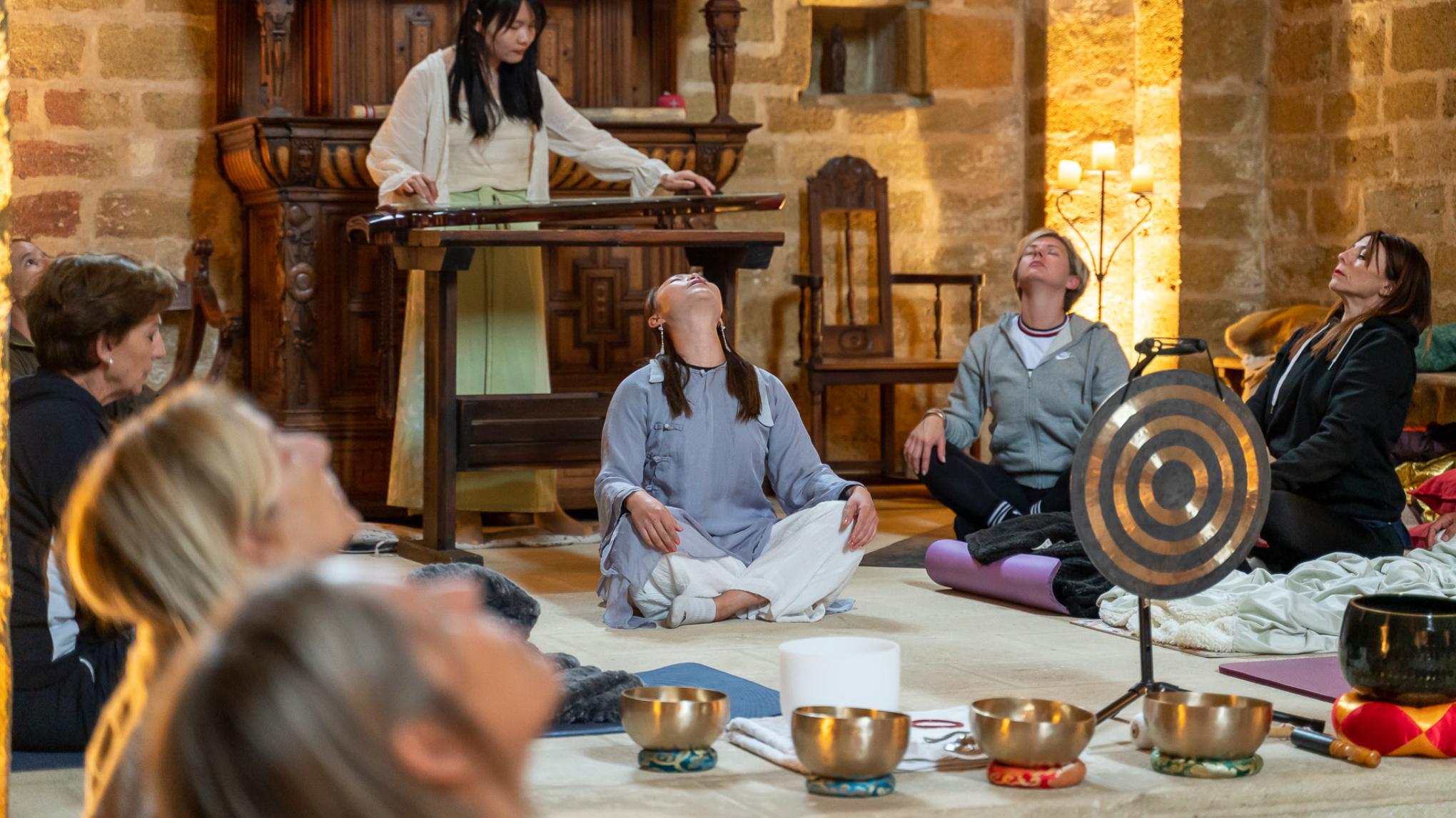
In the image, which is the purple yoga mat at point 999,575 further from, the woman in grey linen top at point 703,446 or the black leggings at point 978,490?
the woman in grey linen top at point 703,446

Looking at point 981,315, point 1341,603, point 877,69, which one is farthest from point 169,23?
point 1341,603

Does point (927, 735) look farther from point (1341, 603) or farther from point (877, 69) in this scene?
point (877, 69)

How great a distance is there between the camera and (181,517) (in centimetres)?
147

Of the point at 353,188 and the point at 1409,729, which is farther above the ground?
the point at 353,188

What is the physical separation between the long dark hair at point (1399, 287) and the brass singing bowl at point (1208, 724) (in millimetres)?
2217

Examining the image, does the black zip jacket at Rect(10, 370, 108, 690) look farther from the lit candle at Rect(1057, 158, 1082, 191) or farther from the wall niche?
the wall niche

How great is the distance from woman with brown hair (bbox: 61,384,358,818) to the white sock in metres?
2.71

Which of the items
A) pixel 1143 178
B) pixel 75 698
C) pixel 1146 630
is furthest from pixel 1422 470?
pixel 75 698

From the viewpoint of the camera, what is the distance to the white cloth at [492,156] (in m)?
5.65

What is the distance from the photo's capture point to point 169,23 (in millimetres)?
6719

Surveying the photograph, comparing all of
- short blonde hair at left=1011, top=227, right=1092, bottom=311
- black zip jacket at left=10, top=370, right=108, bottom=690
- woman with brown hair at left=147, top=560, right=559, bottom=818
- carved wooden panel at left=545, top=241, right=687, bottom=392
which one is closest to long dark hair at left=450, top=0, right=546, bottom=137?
carved wooden panel at left=545, top=241, right=687, bottom=392

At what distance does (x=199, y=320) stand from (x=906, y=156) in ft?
10.6

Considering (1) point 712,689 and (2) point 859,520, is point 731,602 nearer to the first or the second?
(2) point 859,520

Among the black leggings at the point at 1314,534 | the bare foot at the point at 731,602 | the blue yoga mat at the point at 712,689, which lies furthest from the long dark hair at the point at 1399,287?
the blue yoga mat at the point at 712,689
